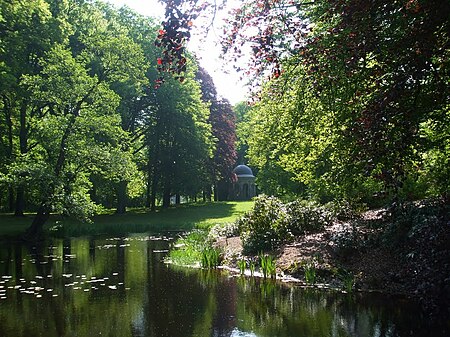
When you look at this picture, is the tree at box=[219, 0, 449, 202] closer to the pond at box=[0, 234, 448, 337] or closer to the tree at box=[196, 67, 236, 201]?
the pond at box=[0, 234, 448, 337]

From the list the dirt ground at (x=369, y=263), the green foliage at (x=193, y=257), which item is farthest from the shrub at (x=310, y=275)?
the green foliage at (x=193, y=257)

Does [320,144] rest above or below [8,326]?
above

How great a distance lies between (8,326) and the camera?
25.9ft

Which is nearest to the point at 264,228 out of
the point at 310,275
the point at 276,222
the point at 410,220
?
the point at 276,222

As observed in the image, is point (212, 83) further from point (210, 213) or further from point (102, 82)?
point (102, 82)

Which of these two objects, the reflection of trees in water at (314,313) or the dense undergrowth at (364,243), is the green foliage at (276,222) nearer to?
the dense undergrowth at (364,243)

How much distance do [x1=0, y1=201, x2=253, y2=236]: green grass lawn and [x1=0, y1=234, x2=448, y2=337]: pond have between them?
11.3m

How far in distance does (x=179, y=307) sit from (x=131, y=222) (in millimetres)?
22639

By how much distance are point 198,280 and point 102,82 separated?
51.4ft

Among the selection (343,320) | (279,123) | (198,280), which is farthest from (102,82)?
(343,320)

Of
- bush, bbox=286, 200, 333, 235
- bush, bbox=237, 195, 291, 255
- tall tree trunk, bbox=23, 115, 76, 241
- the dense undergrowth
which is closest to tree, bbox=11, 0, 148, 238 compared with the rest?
tall tree trunk, bbox=23, 115, 76, 241

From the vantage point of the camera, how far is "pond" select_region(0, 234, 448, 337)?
24.9ft

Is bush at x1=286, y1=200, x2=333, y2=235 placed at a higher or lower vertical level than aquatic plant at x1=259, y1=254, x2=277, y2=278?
higher

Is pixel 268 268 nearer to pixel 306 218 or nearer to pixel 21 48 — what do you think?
pixel 306 218
